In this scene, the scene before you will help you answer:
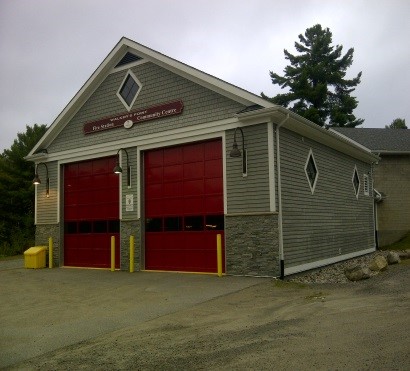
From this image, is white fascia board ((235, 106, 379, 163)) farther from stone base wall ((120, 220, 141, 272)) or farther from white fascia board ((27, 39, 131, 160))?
white fascia board ((27, 39, 131, 160))

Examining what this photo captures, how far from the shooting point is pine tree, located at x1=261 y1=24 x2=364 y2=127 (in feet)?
120

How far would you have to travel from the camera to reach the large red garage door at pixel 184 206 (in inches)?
497

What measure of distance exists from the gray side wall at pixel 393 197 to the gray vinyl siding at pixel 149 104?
501 inches

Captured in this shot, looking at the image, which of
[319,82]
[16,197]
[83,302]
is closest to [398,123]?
[319,82]

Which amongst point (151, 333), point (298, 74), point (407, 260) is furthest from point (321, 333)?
point (298, 74)

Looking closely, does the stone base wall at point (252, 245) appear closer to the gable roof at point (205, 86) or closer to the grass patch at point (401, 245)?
the gable roof at point (205, 86)

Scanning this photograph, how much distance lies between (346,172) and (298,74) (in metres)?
23.8

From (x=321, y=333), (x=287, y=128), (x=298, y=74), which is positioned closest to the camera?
(x=321, y=333)

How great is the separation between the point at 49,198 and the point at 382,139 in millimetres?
17492

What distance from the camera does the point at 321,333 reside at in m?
6.18

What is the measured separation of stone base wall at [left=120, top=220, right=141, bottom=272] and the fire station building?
3 centimetres

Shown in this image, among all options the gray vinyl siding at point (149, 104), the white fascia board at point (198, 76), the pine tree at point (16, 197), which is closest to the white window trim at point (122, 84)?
the gray vinyl siding at point (149, 104)

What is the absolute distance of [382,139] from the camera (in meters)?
24.4

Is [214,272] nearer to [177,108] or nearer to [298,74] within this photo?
[177,108]
